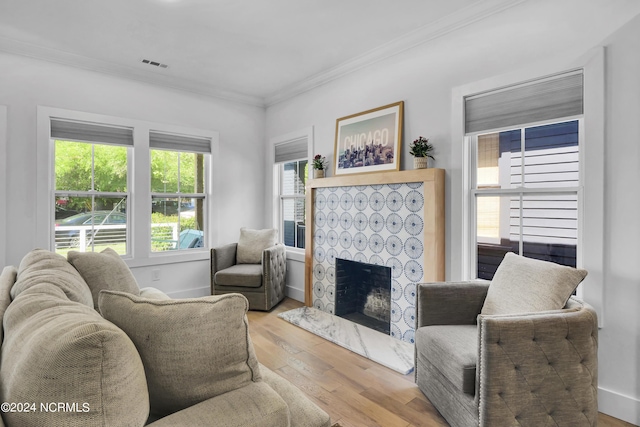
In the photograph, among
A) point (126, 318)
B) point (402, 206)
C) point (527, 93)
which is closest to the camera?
point (126, 318)

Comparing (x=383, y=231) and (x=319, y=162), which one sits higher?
(x=319, y=162)

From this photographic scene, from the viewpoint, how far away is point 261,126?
198 inches

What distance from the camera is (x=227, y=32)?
9.96 ft

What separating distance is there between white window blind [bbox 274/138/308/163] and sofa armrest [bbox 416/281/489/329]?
2.60 meters

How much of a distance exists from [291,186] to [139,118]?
200 centimetres

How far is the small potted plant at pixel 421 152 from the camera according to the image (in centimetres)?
296

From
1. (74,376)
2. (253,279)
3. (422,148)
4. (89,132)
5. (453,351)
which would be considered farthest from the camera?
(253,279)

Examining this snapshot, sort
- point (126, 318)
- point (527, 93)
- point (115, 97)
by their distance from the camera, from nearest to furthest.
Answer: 1. point (126, 318)
2. point (527, 93)
3. point (115, 97)

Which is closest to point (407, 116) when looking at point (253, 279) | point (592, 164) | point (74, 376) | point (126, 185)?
point (592, 164)

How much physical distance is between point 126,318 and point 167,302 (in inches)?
4.6

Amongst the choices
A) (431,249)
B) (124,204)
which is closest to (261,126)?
(124,204)

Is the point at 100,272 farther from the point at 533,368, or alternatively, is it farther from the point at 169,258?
the point at 533,368

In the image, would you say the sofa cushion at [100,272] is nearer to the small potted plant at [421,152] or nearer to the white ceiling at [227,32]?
the white ceiling at [227,32]

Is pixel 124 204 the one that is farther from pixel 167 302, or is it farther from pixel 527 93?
pixel 527 93
